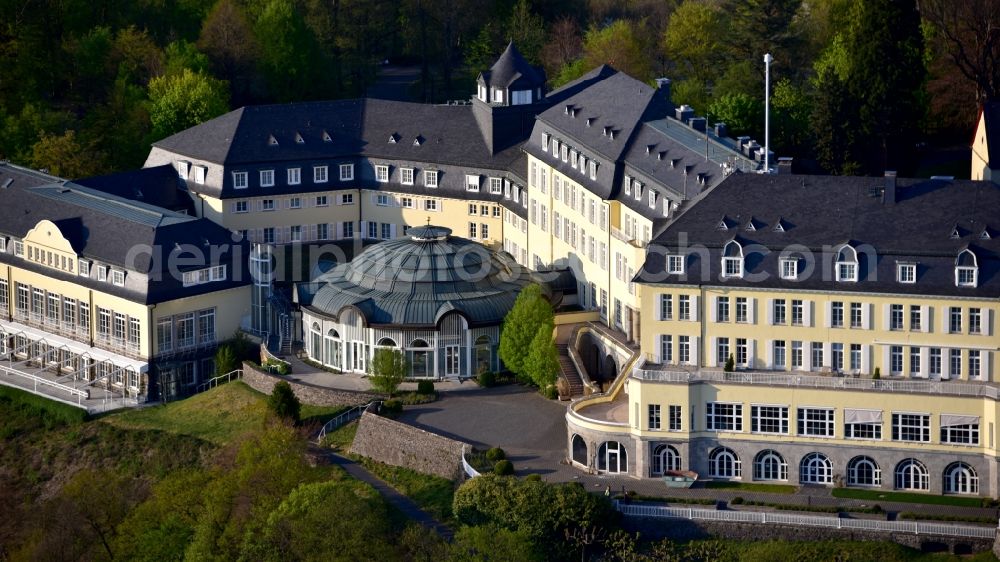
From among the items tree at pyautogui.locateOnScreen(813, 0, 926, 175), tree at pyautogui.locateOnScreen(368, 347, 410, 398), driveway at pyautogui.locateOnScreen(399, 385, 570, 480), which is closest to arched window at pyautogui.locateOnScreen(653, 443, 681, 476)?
driveway at pyautogui.locateOnScreen(399, 385, 570, 480)

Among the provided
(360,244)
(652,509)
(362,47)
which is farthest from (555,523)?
(362,47)

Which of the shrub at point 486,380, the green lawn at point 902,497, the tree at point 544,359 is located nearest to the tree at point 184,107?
the shrub at point 486,380

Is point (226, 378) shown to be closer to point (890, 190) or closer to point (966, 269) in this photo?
point (890, 190)

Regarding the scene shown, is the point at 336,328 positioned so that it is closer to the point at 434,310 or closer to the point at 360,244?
the point at 434,310

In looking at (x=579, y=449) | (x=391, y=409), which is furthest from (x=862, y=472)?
(x=391, y=409)

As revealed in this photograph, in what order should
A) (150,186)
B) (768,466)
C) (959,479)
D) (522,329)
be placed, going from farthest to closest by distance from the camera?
(150,186)
(522,329)
(768,466)
(959,479)
